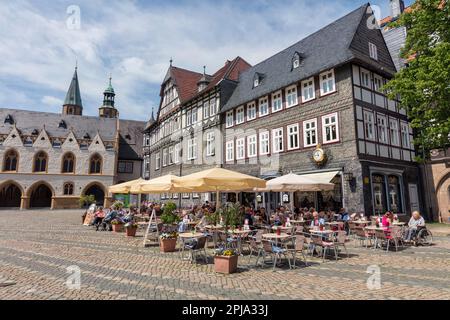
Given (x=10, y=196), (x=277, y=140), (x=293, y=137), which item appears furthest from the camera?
(x=10, y=196)

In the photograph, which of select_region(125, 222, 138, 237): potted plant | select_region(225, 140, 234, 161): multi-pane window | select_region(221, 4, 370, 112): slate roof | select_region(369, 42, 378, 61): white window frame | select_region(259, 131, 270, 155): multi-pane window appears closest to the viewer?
select_region(125, 222, 138, 237): potted plant

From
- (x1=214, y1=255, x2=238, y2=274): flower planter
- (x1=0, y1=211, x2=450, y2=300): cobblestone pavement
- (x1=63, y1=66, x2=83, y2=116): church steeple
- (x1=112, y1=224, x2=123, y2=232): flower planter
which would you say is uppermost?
(x1=63, y1=66, x2=83, y2=116): church steeple

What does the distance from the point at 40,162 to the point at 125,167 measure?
13.4 metres

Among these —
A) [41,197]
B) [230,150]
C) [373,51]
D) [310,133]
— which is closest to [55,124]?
[41,197]

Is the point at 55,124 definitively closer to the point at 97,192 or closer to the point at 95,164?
the point at 95,164

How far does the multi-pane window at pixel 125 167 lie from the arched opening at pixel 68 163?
302 inches

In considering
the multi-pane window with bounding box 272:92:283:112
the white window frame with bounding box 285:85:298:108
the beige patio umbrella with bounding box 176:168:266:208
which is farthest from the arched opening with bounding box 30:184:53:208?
the beige patio umbrella with bounding box 176:168:266:208

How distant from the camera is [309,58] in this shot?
791 inches

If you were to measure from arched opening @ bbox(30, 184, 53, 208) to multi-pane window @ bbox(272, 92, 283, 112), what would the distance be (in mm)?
42242

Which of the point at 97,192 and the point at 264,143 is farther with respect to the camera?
the point at 97,192

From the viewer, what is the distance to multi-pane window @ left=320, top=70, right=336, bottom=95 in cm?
1756

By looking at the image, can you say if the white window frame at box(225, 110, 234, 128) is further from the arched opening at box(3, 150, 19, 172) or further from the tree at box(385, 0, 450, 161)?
the arched opening at box(3, 150, 19, 172)

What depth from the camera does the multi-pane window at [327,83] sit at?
17562 mm

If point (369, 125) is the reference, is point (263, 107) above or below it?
above
